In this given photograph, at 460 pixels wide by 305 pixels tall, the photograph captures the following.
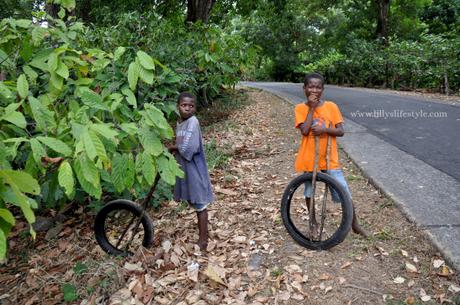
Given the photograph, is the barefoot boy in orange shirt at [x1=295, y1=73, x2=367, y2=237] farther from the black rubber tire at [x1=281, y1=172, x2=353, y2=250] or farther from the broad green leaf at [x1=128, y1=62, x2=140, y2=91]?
the broad green leaf at [x1=128, y1=62, x2=140, y2=91]

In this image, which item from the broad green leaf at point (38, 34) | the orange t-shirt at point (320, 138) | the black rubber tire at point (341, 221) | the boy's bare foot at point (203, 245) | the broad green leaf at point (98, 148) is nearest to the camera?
the broad green leaf at point (98, 148)

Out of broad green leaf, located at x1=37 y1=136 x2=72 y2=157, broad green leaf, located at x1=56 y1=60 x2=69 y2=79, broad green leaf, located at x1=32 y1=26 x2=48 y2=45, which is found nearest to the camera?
broad green leaf, located at x1=37 y1=136 x2=72 y2=157

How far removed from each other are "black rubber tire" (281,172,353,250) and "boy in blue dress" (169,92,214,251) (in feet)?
2.44

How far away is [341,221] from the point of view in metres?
3.72

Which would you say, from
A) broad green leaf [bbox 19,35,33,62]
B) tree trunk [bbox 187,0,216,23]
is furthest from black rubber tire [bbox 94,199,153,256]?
tree trunk [bbox 187,0,216,23]

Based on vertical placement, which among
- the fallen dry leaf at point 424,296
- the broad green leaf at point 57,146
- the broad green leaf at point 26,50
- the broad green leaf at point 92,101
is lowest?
the fallen dry leaf at point 424,296

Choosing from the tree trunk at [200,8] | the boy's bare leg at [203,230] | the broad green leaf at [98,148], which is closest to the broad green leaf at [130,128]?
the broad green leaf at [98,148]

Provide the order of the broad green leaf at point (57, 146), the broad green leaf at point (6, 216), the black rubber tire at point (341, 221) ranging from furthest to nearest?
the black rubber tire at point (341, 221) → the broad green leaf at point (57, 146) → the broad green leaf at point (6, 216)

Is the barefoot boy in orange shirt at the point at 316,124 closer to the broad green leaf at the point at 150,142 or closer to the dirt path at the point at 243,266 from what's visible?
the dirt path at the point at 243,266

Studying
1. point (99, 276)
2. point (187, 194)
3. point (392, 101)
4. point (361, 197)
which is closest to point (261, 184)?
point (361, 197)

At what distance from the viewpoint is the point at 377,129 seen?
26.9 ft

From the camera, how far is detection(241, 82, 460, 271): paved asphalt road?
155 inches

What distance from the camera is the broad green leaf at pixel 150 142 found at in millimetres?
2197

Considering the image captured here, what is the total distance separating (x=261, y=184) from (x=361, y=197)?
142cm
